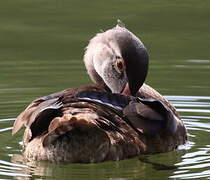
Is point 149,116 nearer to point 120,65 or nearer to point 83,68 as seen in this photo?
point 120,65

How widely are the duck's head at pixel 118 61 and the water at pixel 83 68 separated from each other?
88cm

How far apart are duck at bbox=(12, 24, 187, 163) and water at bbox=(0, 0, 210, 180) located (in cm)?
12

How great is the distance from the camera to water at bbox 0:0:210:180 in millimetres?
9539

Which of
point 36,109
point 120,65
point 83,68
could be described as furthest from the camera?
point 83,68

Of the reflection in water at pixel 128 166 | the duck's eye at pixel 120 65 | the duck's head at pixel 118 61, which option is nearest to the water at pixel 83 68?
the reflection in water at pixel 128 166

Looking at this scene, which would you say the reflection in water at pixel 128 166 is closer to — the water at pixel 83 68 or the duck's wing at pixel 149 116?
the water at pixel 83 68

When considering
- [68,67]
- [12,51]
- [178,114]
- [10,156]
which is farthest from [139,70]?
[12,51]

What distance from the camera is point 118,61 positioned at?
1087 cm

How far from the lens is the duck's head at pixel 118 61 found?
1054cm

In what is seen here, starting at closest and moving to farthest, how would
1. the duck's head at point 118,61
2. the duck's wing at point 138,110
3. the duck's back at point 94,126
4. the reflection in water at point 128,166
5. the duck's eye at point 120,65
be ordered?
1. the reflection in water at point 128,166
2. the duck's back at point 94,126
3. the duck's wing at point 138,110
4. the duck's head at point 118,61
5. the duck's eye at point 120,65

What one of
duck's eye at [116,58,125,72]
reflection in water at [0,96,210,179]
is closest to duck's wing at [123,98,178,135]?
reflection in water at [0,96,210,179]

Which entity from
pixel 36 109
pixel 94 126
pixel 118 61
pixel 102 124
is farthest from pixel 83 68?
pixel 94 126

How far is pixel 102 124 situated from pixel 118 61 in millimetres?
1490

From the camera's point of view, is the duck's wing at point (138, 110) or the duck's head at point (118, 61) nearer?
the duck's wing at point (138, 110)
